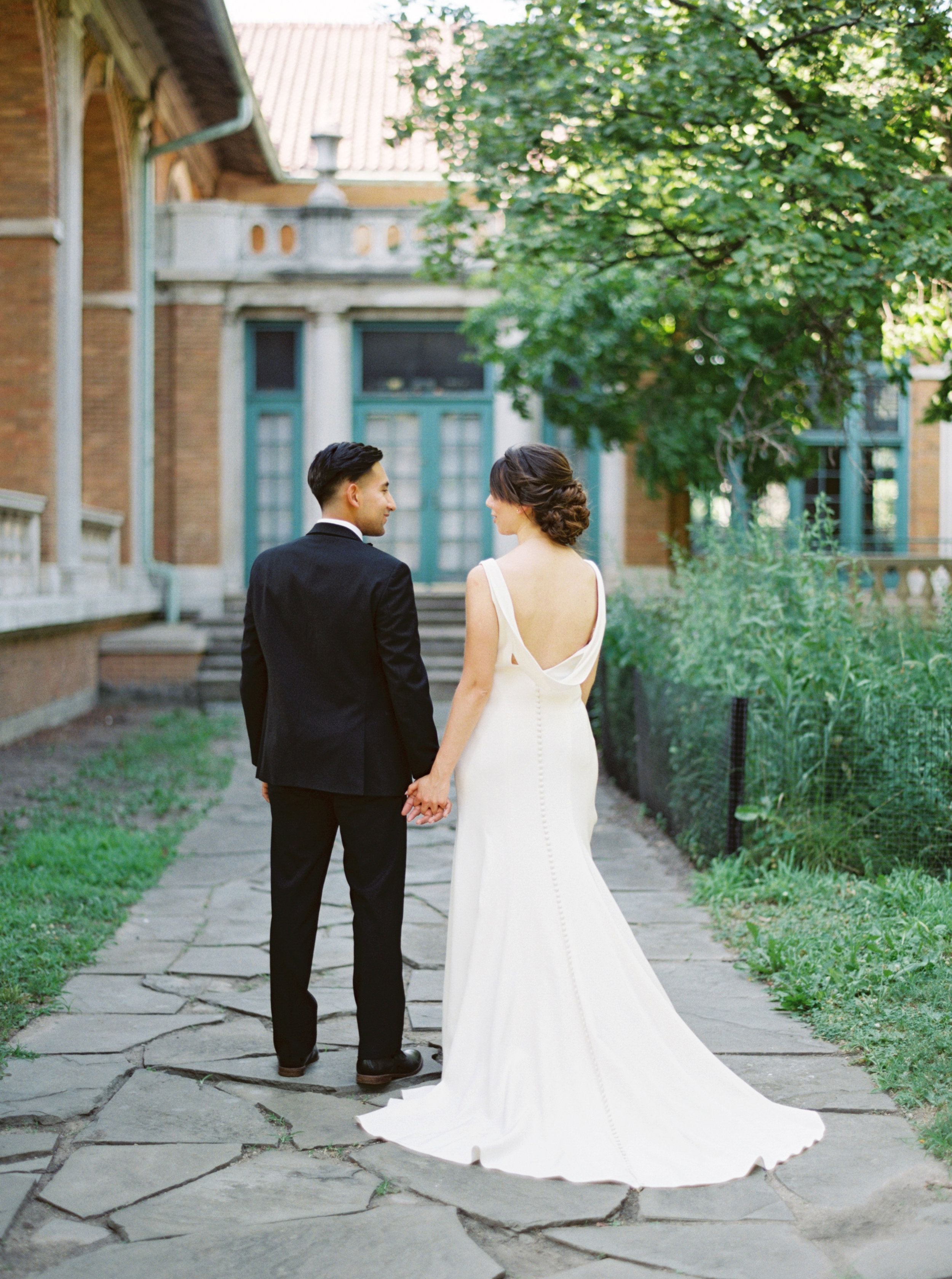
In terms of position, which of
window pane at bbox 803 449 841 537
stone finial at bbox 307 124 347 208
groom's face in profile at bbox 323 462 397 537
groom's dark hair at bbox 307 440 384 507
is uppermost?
stone finial at bbox 307 124 347 208

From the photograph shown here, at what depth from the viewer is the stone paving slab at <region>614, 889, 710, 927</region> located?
577cm

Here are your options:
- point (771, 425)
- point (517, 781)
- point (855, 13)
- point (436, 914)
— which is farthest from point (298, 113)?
point (517, 781)

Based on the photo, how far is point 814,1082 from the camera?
3.86 metres

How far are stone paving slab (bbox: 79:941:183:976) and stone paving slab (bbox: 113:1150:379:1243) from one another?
1.88 m

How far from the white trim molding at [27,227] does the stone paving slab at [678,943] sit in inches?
359

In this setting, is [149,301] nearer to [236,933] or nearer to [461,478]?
[461,478]

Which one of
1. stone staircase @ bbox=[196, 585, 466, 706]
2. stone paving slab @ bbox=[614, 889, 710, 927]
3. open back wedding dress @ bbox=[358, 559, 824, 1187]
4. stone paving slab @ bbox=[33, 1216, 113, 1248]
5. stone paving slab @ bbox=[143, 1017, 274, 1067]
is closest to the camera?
stone paving slab @ bbox=[33, 1216, 113, 1248]

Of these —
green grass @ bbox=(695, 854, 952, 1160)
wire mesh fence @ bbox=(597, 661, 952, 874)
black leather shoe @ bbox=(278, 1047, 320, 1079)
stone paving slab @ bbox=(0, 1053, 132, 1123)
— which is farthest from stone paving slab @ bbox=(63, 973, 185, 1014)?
wire mesh fence @ bbox=(597, 661, 952, 874)

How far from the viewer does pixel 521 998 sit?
349 cm

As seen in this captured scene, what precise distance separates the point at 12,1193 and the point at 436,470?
14.7m

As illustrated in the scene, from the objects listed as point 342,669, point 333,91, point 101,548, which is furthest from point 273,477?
point 342,669

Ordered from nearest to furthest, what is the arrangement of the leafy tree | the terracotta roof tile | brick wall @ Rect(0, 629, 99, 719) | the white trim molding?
the leafy tree → brick wall @ Rect(0, 629, 99, 719) → the white trim molding → the terracotta roof tile

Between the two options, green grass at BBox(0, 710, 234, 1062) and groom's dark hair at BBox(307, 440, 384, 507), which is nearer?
groom's dark hair at BBox(307, 440, 384, 507)

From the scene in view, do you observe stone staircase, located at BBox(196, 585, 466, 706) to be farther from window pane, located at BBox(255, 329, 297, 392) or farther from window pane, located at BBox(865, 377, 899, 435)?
window pane, located at BBox(865, 377, 899, 435)
